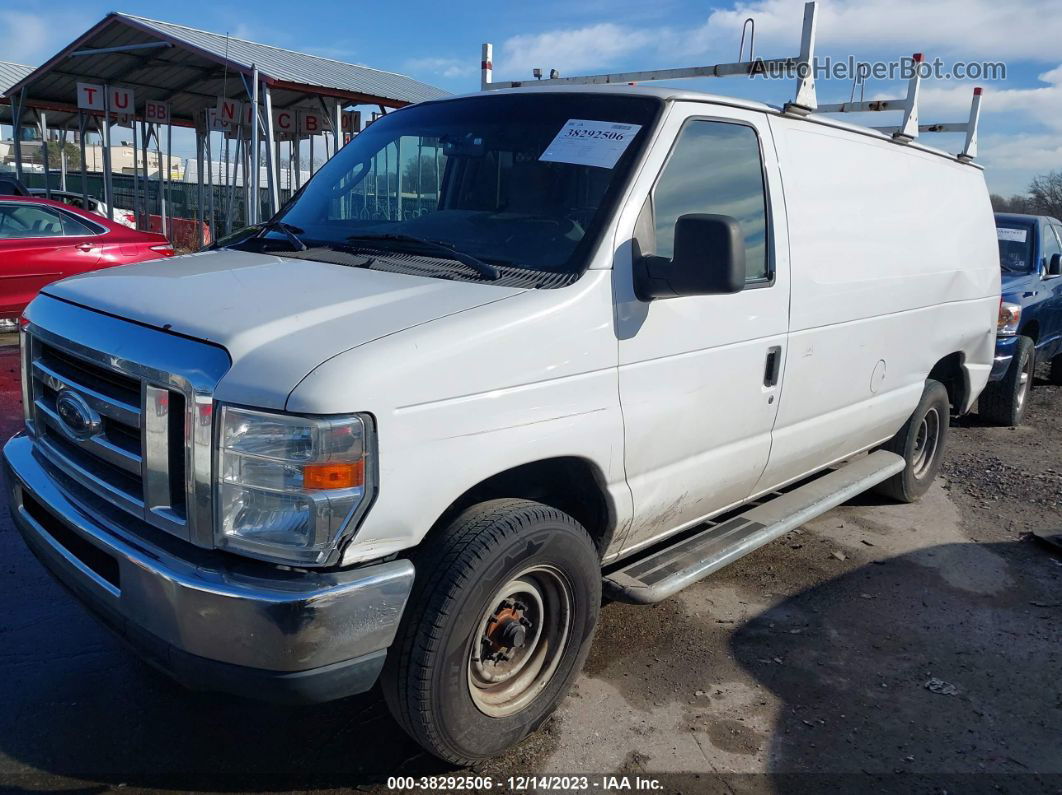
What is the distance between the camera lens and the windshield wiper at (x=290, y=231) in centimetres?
333

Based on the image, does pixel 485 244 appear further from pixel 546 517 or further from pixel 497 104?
pixel 546 517

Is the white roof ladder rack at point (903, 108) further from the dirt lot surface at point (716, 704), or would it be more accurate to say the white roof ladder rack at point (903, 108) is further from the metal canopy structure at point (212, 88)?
the metal canopy structure at point (212, 88)

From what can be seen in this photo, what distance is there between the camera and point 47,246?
9.79 metres

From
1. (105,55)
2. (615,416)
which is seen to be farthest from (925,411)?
(105,55)

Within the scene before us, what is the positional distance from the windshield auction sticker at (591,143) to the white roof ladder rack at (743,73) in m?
1.07

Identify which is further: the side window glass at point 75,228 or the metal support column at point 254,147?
the metal support column at point 254,147

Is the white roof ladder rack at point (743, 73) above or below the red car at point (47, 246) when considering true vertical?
above

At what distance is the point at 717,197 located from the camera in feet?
11.2

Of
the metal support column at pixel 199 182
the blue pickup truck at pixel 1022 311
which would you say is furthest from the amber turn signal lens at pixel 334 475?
the metal support column at pixel 199 182

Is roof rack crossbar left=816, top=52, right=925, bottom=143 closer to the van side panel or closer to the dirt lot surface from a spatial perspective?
the van side panel

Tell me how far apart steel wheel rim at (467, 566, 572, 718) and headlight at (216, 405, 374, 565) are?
640mm

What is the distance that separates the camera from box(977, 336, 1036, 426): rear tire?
7836 mm

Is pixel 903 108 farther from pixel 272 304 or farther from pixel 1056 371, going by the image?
pixel 1056 371

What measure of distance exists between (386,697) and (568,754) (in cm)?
75
